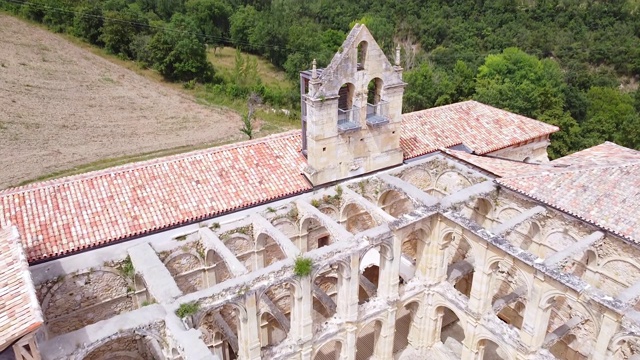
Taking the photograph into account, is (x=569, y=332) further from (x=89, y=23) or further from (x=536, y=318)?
(x=89, y=23)

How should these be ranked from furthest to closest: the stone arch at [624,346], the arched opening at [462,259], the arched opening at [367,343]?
the arched opening at [462,259], the arched opening at [367,343], the stone arch at [624,346]

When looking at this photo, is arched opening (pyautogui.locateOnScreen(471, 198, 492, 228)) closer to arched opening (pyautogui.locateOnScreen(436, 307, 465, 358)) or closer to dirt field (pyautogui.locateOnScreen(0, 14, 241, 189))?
arched opening (pyautogui.locateOnScreen(436, 307, 465, 358))

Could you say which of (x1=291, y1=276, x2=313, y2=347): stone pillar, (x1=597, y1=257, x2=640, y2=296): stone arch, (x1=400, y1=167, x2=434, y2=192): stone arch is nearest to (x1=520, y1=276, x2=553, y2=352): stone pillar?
(x1=597, y1=257, x2=640, y2=296): stone arch

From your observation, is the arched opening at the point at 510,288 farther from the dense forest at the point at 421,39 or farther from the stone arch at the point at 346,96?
the dense forest at the point at 421,39

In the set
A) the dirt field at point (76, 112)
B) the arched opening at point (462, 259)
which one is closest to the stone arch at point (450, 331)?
the arched opening at point (462, 259)

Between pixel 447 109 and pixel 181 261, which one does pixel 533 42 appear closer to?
pixel 447 109

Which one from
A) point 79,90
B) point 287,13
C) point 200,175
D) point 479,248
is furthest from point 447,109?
point 287,13

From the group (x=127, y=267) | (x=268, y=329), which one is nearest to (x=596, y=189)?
(x=268, y=329)
